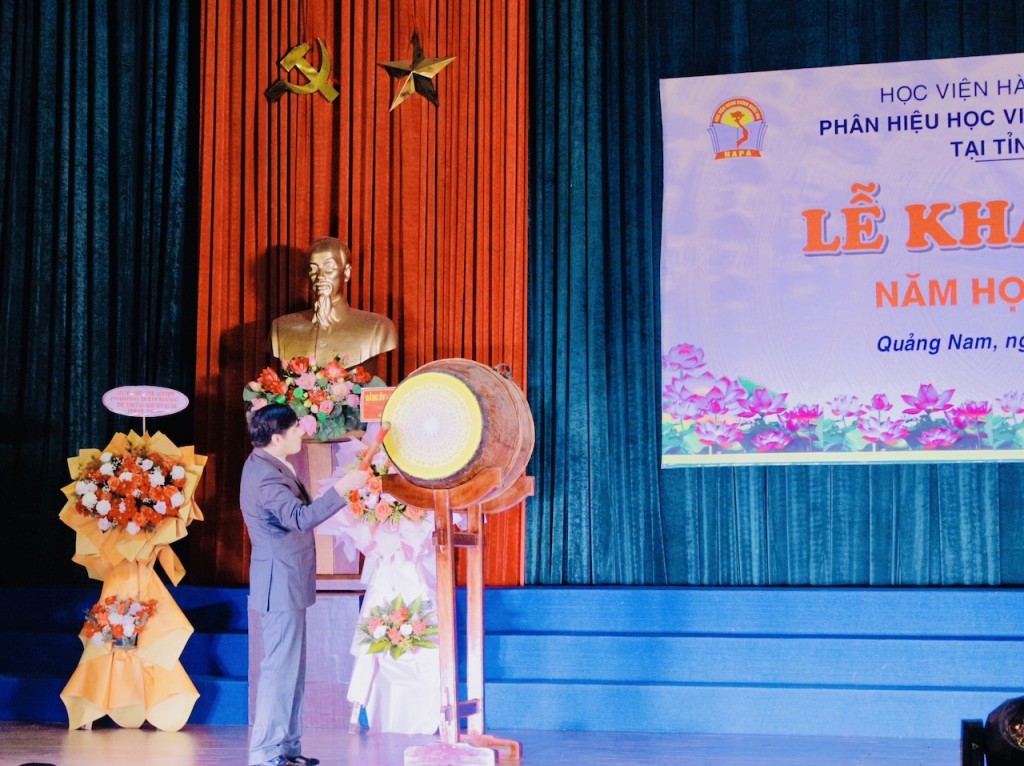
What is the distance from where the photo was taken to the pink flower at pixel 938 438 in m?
6.34

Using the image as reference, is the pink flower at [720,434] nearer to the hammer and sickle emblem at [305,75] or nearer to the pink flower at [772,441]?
the pink flower at [772,441]

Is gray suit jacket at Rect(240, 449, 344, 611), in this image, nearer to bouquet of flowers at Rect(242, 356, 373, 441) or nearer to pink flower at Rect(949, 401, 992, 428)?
bouquet of flowers at Rect(242, 356, 373, 441)

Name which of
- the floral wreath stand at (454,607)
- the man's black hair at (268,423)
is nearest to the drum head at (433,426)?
the floral wreath stand at (454,607)

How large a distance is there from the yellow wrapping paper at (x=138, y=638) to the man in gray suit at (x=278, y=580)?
118cm

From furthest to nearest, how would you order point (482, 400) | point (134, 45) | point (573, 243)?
point (134, 45) → point (573, 243) → point (482, 400)

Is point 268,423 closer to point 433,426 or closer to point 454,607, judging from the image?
point 433,426

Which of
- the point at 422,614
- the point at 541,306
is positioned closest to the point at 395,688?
the point at 422,614

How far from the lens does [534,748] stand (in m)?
5.10

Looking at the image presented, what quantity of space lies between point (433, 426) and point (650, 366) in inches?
94.6

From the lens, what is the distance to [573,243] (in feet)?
22.5

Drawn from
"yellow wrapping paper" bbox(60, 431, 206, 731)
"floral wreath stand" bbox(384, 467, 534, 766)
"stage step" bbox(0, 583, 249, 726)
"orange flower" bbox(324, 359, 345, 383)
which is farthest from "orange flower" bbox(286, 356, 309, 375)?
"floral wreath stand" bbox(384, 467, 534, 766)

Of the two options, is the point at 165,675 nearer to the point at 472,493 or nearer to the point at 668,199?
the point at 472,493

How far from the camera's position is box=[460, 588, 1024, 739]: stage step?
535 centimetres

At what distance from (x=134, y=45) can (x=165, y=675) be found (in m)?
3.60
